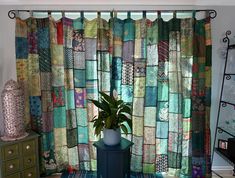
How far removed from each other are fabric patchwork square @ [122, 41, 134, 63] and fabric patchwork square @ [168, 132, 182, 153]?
3.56ft

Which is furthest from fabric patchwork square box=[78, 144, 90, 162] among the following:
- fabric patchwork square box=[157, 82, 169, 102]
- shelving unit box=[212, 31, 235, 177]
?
shelving unit box=[212, 31, 235, 177]

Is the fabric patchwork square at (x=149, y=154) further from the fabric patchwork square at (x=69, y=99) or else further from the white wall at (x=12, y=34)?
the white wall at (x=12, y=34)

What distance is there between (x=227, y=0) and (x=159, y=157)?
6.99 ft

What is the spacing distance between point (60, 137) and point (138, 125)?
3.36ft

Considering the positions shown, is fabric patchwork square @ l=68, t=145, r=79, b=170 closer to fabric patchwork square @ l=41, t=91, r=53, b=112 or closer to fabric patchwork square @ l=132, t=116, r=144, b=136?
fabric patchwork square @ l=41, t=91, r=53, b=112

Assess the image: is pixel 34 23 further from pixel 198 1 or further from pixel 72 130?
pixel 198 1

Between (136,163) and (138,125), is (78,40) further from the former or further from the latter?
(136,163)

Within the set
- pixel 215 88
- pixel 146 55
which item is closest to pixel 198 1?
pixel 146 55

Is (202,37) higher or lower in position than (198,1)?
lower

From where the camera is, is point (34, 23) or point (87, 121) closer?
point (34, 23)

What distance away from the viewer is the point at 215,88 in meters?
3.05

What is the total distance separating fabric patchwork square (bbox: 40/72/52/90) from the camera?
2875 mm

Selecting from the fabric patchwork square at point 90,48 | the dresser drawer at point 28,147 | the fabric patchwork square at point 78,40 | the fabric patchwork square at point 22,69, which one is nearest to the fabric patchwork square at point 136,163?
the dresser drawer at point 28,147

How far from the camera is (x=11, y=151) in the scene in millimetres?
2592
